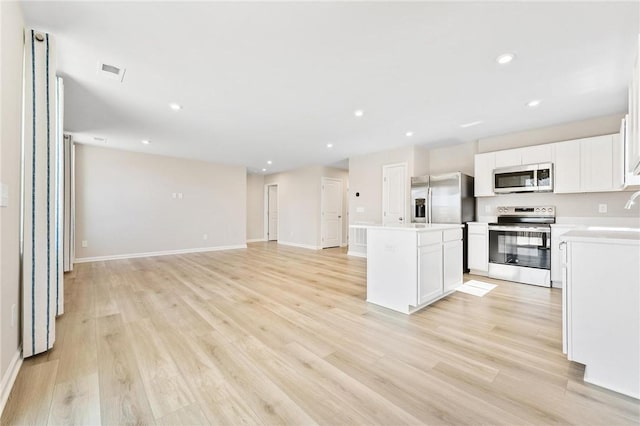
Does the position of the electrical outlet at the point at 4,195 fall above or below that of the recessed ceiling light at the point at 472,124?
below

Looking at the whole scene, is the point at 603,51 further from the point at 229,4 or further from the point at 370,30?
the point at 229,4

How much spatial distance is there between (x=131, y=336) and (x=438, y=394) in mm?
2438

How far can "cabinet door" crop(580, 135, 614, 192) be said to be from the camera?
3512mm

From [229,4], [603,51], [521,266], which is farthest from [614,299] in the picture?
[229,4]

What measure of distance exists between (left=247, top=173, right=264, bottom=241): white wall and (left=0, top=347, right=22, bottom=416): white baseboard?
24.1 feet

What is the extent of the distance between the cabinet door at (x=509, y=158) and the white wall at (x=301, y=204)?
14.6 feet

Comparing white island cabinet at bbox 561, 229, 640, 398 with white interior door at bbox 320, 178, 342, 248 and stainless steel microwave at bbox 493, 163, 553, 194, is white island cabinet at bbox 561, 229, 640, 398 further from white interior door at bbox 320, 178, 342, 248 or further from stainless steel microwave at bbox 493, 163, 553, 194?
white interior door at bbox 320, 178, 342, 248

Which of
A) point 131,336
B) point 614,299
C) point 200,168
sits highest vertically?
point 200,168

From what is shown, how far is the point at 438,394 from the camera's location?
5.02 ft

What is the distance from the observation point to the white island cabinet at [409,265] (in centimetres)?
275

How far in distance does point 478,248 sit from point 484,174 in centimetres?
131

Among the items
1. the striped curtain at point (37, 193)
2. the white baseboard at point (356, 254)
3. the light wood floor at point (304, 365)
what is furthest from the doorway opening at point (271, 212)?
the striped curtain at point (37, 193)

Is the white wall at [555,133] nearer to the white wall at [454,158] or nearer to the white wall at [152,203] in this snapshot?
the white wall at [454,158]

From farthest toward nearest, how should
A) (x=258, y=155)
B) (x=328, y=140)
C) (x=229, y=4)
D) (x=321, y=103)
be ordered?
(x=258, y=155) → (x=328, y=140) → (x=321, y=103) → (x=229, y=4)
